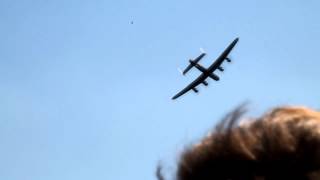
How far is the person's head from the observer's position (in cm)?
147

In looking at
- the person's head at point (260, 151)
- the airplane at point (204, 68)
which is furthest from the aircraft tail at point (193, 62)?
the person's head at point (260, 151)

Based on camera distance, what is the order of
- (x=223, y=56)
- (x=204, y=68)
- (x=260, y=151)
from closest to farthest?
(x=260, y=151), (x=204, y=68), (x=223, y=56)

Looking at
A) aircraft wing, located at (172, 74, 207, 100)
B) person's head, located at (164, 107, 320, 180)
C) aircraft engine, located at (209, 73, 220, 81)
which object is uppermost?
aircraft wing, located at (172, 74, 207, 100)

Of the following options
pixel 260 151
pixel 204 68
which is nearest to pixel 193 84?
pixel 204 68

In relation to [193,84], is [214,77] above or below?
below

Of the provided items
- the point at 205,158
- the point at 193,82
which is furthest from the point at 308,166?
the point at 193,82

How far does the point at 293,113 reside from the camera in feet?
5.40

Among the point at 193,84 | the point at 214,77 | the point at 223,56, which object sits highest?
the point at 223,56

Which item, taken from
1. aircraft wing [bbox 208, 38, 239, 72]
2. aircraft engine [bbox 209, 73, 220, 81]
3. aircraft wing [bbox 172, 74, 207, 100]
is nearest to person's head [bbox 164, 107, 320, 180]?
aircraft engine [bbox 209, 73, 220, 81]

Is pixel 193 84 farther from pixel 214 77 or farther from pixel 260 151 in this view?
pixel 260 151

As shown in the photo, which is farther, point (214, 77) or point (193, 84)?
point (193, 84)

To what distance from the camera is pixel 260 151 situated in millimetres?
1499

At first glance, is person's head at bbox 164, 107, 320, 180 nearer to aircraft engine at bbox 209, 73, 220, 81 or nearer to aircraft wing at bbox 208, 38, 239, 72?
aircraft engine at bbox 209, 73, 220, 81

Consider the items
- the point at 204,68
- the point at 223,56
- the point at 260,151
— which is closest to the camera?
the point at 260,151
